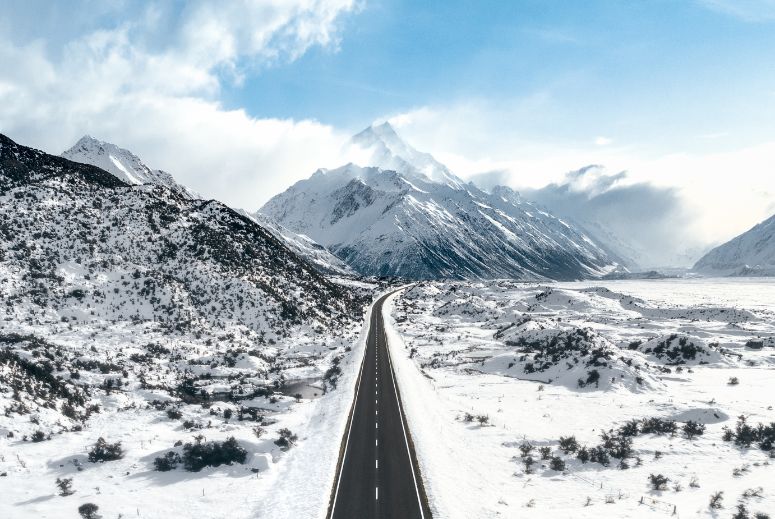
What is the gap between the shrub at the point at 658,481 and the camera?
26.3 m

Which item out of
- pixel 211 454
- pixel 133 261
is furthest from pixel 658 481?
pixel 133 261

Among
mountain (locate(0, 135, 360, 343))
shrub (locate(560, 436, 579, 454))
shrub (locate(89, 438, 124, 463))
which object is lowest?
shrub (locate(560, 436, 579, 454))

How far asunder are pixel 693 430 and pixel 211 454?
33.7m

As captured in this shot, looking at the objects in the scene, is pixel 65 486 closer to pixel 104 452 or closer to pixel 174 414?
pixel 104 452

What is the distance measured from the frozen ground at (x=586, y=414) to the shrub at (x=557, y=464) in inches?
5.3

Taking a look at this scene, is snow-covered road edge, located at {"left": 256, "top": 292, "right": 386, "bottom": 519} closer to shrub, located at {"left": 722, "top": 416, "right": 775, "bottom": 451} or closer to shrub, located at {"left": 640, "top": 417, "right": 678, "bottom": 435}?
shrub, located at {"left": 640, "top": 417, "right": 678, "bottom": 435}

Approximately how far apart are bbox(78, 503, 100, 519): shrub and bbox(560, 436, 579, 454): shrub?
27312mm

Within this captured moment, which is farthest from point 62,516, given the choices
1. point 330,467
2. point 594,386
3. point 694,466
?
point 594,386

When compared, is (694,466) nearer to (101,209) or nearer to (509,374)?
(509,374)

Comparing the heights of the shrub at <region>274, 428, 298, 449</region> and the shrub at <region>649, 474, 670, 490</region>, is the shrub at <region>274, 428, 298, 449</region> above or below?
above

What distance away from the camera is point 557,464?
29422 mm

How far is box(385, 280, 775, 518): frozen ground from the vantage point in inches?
993

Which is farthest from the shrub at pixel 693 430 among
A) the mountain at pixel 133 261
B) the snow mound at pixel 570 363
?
the mountain at pixel 133 261

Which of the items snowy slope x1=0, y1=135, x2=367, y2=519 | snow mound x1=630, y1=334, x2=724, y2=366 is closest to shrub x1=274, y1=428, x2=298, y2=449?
snowy slope x1=0, y1=135, x2=367, y2=519
